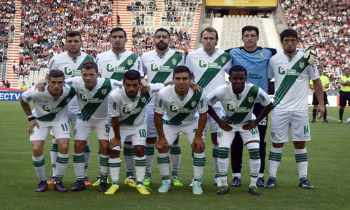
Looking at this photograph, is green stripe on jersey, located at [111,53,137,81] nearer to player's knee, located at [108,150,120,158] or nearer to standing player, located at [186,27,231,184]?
standing player, located at [186,27,231,184]

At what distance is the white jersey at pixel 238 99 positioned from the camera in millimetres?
9664

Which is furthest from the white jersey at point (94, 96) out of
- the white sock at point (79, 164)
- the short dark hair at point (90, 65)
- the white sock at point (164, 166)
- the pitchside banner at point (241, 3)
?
the pitchside banner at point (241, 3)

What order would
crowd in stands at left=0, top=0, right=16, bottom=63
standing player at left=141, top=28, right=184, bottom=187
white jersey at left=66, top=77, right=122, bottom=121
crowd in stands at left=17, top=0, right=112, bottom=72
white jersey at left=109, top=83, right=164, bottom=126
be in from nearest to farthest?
white jersey at left=109, top=83, right=164, bottom=126
white jersey at left=66, top=77, right=122, bottom=121
standing player at left=141, top=28, right=184, bottom=187
crowd in stands at left=17, top=0, right=112, bottom=72
crowd in stands at left=0, top=0, right=16, bottom=63

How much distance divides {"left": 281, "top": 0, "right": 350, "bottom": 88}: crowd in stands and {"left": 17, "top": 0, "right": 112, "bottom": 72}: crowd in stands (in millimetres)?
13741

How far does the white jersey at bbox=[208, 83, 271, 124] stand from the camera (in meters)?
9.66

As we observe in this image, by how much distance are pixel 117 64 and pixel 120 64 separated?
48 mm

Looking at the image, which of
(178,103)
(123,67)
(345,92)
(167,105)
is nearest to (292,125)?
(178,103)

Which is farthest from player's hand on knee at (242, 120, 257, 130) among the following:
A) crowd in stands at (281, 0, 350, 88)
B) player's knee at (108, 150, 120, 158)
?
crowd in stands at (281, 0, 350, 88)

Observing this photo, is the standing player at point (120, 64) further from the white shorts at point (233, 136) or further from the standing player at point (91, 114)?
the white shorts at point (233, 136)

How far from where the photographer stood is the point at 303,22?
48906 mm

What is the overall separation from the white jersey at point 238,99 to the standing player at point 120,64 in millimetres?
1387

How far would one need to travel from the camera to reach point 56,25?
48.7 m

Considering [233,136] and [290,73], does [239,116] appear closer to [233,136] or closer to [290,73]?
[233,136]

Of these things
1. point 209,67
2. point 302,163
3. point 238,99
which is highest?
point 209,67
